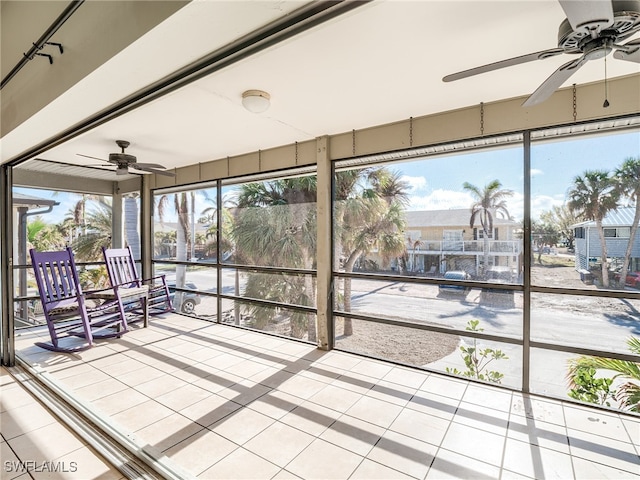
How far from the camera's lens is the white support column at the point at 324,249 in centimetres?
393

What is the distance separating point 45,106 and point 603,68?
385cm

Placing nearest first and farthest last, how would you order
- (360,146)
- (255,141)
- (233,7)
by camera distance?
(233,7) → (360,146) → (255,141)

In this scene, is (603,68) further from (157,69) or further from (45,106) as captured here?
(45,106)

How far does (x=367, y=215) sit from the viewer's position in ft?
13.2

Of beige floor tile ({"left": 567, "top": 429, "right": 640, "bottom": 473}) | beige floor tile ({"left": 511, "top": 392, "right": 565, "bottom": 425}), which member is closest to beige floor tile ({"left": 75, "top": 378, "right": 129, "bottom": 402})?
beige floor tile ({"left": 511, "top": 392, "right": 565, "bottom": 425})

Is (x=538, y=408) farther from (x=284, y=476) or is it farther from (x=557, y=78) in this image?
(x=557, y=78)

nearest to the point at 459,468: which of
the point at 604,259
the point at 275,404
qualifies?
the point at 275,404

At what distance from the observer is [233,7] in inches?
46.7

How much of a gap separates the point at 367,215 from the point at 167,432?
9.71 feet

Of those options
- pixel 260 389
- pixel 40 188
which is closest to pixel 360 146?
pixel 260 389

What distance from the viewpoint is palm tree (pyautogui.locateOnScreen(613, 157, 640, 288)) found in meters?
2.52

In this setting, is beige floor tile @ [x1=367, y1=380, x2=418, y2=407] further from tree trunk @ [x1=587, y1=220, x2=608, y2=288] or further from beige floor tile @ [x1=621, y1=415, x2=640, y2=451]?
tree trunk @ [x1=587, y1=220, x2=608, y2=288]

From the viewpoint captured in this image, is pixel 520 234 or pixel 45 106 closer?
pixel 45 106

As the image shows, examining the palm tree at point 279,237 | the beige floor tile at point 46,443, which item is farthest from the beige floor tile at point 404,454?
the palm tree at point 279,237
